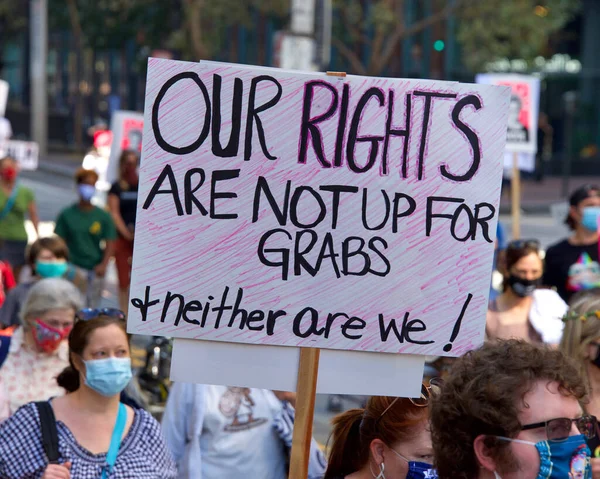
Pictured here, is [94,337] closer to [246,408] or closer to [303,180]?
[246,408]

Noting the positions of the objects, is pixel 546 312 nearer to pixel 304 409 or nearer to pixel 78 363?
pixel 78 363

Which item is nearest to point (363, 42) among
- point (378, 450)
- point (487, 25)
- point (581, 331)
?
point (487, 25)

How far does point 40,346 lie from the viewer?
558 cm

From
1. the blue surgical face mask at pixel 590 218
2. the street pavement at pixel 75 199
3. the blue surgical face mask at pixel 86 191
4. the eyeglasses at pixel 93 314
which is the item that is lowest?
the street pavement at pixel 75 199

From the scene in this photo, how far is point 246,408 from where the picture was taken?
16.3ft

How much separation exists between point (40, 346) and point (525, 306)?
8.82 feet

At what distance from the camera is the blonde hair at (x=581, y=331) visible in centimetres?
454

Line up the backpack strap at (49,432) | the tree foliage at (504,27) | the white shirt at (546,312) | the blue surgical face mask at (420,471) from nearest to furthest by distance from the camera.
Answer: the blue surgical face mask at (420,471), the backpack strap at (49,432), the white shirt at (546,312), the tree foliage at (504,27)

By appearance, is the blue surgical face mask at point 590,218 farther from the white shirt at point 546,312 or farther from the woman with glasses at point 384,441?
the woman with glasses at point 384,441

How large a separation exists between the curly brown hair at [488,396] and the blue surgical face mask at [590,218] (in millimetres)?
5162

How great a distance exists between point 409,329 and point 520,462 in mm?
815

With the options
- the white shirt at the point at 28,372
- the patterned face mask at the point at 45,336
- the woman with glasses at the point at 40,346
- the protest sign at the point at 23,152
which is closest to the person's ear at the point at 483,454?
the white shirt at the point at 28,372

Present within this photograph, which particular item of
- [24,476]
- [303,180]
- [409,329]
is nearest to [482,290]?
[409,329]

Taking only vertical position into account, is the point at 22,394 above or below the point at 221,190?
below
